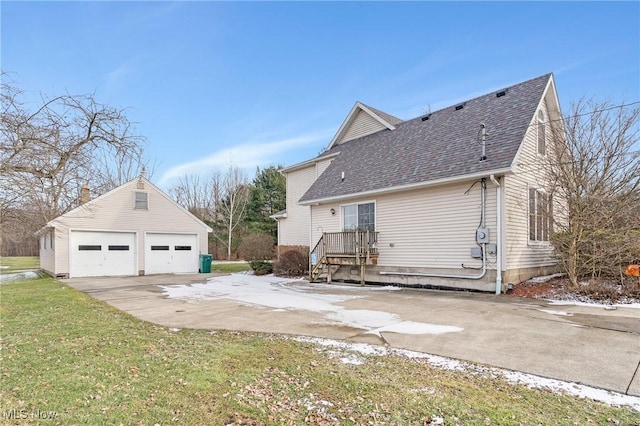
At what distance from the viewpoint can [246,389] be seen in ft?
11.1

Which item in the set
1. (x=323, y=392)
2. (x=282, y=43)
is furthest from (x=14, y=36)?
(x=282, y=43)

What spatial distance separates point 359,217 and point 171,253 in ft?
37.3

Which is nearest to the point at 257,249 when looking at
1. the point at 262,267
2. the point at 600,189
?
the point at 262,267

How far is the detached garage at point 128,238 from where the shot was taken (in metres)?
16.9

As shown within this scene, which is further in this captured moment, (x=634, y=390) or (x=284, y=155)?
(x=284, y=155)

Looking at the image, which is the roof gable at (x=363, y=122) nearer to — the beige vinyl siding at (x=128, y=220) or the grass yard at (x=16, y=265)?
the beige vinyl siding at (x=128, y=220)

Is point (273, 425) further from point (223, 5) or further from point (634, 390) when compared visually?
point (223, 5)

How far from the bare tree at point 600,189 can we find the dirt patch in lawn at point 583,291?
30 cm

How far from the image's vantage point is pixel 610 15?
33.7 feet

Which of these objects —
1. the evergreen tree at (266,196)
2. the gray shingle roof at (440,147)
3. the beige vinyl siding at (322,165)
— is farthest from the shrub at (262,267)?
the evergreen tree at (266,196)

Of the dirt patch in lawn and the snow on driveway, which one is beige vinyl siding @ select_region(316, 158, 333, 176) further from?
the dirt patch in lawn

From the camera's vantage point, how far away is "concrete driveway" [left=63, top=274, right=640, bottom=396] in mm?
4255

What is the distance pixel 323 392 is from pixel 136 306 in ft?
22.0

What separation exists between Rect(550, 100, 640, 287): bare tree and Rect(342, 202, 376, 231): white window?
18.3 ft
